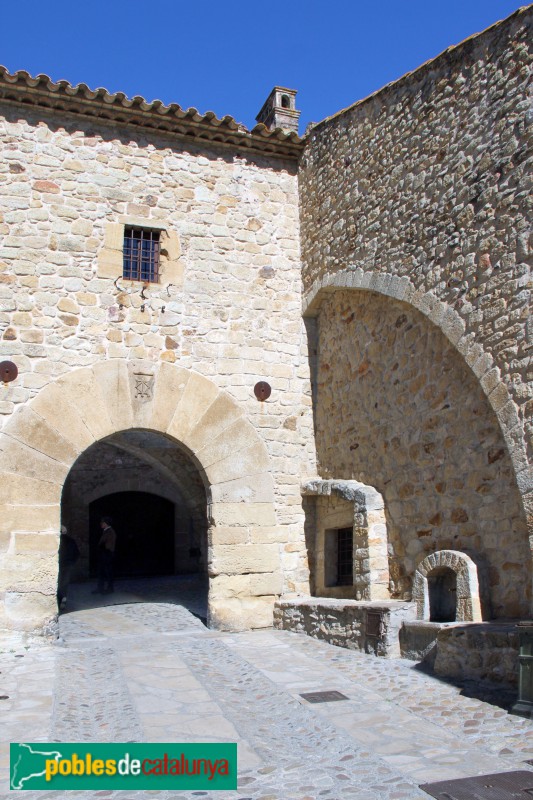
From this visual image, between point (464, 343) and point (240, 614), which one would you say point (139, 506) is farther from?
point (464, 343)

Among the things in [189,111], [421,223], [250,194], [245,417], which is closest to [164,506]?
[245,417]

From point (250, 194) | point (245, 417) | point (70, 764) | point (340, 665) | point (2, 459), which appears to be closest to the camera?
point (70, 764)

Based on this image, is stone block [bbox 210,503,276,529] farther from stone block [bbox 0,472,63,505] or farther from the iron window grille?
stone block [bbox 0,472,63,505]

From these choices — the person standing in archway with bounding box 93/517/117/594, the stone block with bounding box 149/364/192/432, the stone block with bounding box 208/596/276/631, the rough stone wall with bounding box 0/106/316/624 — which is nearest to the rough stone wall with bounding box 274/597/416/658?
the stone block with bounding box 208/596/276/631

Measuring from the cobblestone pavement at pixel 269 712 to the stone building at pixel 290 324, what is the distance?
2.55 feet

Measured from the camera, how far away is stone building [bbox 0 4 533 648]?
5.57 meters

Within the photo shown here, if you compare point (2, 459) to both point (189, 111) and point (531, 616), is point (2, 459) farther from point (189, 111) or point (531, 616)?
point (531, 616)

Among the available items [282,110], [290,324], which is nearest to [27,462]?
[290,324]

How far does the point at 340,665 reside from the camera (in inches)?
230

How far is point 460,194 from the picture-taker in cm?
585

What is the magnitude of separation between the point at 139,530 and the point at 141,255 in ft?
21.0

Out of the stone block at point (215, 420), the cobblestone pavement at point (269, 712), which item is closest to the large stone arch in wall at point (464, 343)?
the cobblestone pavement at point (269, 712)

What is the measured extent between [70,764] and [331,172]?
21.2ft

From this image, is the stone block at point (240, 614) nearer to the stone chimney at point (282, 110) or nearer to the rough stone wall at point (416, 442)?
the rough stone wall at point (416, 442)
